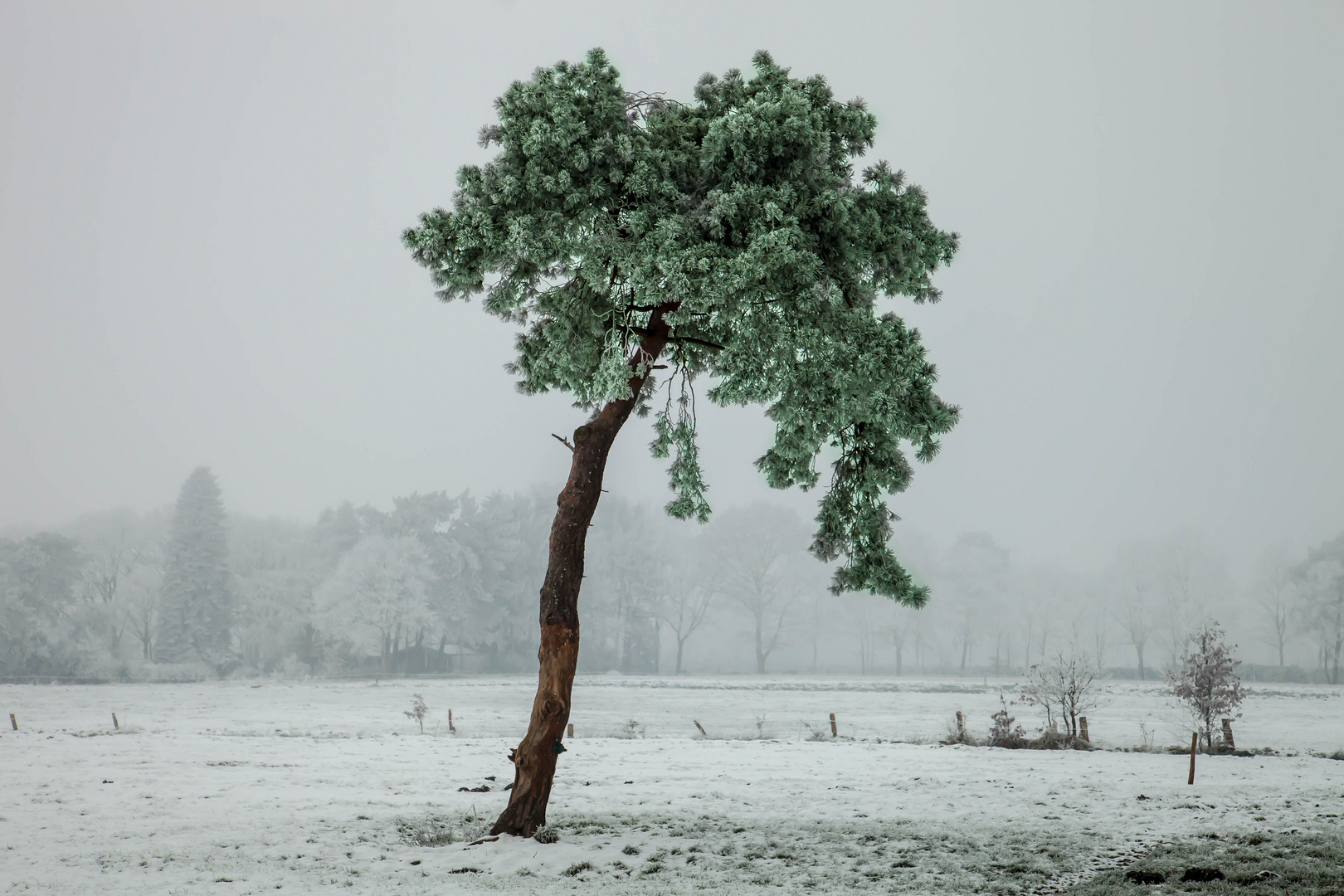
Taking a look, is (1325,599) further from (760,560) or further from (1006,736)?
(1006,736)

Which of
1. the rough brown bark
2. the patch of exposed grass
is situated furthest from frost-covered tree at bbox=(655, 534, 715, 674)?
the patch of exposed grass

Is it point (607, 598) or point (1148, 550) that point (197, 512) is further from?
point (1148, 550)

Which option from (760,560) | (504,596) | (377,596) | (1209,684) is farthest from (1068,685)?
(760,560)

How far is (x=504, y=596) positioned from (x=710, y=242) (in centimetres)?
6886

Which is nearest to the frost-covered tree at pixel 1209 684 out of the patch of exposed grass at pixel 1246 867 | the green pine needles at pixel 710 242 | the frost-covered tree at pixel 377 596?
the patch of exposed grass at pixel 1246 867

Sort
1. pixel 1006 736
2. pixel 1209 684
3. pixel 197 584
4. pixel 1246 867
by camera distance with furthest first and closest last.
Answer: pixel 197 584, pixel 1006 736, pixel 1209 684, pixel 1246 867

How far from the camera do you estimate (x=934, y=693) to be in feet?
165

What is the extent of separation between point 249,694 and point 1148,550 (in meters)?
85.9

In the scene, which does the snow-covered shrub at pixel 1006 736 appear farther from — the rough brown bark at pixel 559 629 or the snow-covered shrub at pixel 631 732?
the rough brown bark at pixel 559 629

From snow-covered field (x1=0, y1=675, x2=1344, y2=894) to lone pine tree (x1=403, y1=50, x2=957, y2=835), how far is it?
217 cm

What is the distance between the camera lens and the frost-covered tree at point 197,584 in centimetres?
6341

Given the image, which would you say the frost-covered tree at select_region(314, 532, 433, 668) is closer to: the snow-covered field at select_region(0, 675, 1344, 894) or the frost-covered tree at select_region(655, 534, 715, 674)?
the frost-covered tree at select_region(655, 534, 715, 674)

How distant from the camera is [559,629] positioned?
461 inches

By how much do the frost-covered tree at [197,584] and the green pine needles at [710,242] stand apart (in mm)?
62616
